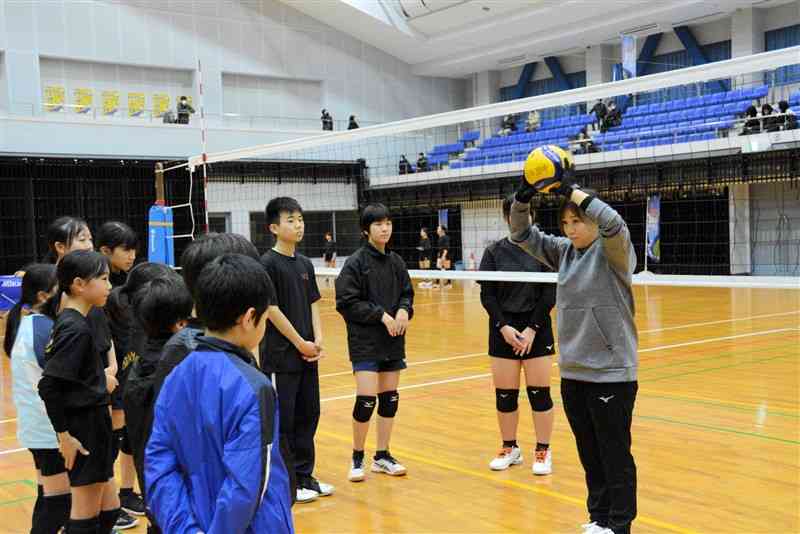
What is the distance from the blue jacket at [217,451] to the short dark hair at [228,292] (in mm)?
52

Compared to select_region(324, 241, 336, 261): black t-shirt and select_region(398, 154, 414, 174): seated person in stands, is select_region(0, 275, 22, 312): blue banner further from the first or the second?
select_region(398, 154, 414, 174): seated person in stands

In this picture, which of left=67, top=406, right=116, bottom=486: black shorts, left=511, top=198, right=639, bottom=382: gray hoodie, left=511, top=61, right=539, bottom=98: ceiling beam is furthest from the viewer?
left=511, top=61, right=539, bottom=98: ceiling beam

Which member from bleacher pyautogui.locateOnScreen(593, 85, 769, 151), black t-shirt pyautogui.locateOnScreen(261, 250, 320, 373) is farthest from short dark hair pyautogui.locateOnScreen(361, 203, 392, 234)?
bleacher pyautogui.locateOnScreen(593, 85, 769, 151)

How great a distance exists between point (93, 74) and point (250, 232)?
619cm

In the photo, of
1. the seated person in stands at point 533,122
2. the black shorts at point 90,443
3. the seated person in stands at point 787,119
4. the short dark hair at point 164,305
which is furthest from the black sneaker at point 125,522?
the seated person in stands at point 533,122

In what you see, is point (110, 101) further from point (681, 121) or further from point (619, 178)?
point (681, 121)

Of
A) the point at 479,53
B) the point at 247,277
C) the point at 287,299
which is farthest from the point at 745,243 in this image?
the point at 247,277

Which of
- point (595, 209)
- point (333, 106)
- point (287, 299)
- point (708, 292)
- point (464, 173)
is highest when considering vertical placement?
point (333, 106)

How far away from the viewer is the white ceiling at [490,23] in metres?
20.7

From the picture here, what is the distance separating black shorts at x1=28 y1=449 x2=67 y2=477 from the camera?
3225 millimetres

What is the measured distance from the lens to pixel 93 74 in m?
21.3

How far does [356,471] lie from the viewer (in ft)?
14.8

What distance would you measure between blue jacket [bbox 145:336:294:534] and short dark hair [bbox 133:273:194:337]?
707mm

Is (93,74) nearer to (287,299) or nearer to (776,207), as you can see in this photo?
(776,207)
